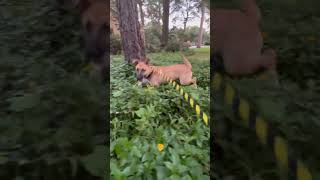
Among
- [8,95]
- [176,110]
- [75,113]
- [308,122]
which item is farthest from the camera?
[176,110]

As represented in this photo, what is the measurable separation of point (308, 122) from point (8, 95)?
1.69 meters

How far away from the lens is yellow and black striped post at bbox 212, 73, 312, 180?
1487 mm

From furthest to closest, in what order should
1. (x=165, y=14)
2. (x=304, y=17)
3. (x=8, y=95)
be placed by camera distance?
(x=165, y=14) < (x=304, y=17) < (x=8, y=95)

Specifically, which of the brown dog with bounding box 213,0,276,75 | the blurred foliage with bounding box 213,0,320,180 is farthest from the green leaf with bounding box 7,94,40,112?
the brown dog with bounding box 213,0,276,75

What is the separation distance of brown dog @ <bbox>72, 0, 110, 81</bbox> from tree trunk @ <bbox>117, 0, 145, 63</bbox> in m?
3.50

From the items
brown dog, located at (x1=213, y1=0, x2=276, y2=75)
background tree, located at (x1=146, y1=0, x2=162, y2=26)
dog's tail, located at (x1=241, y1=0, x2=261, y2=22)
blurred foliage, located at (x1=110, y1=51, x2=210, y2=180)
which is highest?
background tree, located at (x1=146, y1=0, x2=162, y2=26)

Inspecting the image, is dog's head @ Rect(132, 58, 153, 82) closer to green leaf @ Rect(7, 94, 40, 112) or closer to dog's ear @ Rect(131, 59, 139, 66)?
dog's ear @ Rect(131, 59, 139, 66)

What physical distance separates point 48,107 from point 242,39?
1.31 meters

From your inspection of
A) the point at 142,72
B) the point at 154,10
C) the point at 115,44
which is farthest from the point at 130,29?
the point at 154,10

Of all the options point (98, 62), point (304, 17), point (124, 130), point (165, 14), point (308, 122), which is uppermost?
point (165, 14)

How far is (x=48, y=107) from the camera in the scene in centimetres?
201

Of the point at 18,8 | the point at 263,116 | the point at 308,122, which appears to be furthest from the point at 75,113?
the point at 18,8

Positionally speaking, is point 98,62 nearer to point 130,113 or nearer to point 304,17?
point 130,113

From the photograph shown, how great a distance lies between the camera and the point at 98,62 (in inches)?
109
